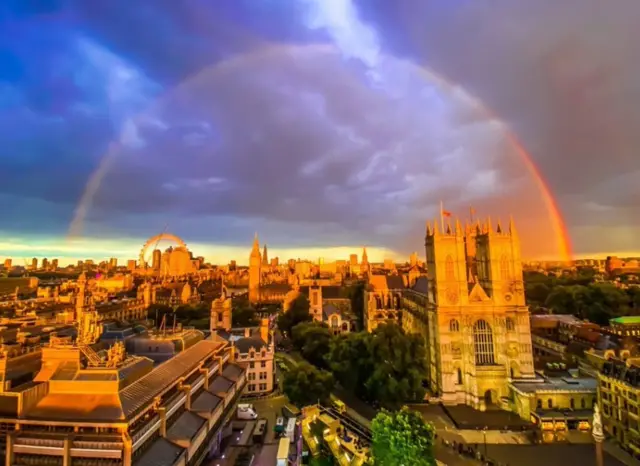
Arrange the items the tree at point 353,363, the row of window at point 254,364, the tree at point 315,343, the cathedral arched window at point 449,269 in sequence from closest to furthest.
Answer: the tree at point 353,363
the cathedral arched window at point 449,269
the row of window at point 254,364
the tree at point 315,343

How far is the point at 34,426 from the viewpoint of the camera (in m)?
28.5

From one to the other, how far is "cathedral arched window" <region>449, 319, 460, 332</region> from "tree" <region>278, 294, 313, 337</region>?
164 feet

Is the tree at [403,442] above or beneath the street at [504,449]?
above

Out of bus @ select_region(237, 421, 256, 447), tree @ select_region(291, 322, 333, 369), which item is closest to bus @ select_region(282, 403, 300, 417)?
bus @ select_region(237, 421, 256, 447)

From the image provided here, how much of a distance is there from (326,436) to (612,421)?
35.6 meters

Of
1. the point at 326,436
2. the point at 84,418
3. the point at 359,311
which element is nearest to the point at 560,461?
the point at 326,436

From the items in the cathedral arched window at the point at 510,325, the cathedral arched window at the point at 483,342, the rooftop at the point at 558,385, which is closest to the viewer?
the rooftop at the point at 558,385

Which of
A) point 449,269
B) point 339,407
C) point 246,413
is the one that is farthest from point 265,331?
point 449,269

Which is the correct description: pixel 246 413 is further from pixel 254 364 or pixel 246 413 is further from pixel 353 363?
pixel 353 363

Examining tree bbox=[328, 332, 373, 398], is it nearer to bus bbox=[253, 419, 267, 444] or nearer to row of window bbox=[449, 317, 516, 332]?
row of window bbox=[449, 317, 516, 332]

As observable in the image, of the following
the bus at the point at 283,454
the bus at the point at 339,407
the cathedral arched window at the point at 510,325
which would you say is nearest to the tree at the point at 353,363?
the bus at the point at 339,407

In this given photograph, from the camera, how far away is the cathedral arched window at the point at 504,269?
217 feet

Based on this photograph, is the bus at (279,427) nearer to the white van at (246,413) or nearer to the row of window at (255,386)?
the white van at (246,413)

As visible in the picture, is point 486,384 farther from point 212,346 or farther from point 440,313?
point 212,346
